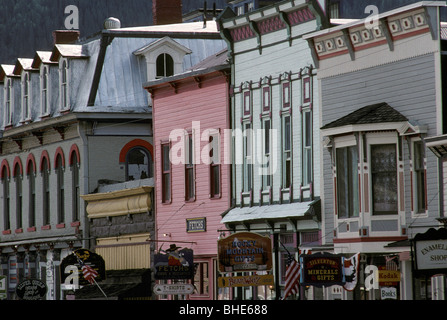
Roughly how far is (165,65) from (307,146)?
14.5 m

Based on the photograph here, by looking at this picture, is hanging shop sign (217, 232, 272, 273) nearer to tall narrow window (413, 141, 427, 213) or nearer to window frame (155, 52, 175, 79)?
tall narrow window (413, 141, 427, 213)

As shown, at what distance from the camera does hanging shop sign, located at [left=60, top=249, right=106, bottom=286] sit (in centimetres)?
4344

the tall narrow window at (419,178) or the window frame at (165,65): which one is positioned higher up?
the window frame at (165,65)

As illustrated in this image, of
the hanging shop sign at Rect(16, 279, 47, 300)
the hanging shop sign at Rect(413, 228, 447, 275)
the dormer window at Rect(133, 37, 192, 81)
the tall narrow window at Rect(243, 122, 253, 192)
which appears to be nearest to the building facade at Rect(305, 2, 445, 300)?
the hanging shop sign at Rect(413, 228, 447, 275)

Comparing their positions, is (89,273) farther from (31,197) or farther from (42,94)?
(31,197)

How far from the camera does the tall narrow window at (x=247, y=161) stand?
40406 millimetres

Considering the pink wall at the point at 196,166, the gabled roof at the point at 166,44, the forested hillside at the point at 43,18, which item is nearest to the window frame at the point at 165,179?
the pink wall at the point at 196,166

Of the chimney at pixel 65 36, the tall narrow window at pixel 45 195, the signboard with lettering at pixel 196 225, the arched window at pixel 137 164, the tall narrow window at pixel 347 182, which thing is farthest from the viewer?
the chimney at pixel 65 36

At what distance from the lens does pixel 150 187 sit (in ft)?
150

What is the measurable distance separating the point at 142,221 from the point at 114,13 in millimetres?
40190

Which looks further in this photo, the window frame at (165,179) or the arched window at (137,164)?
the arched window at (137,164)

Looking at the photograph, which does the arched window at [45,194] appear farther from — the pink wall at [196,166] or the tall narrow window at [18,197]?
the pink wall at [196,166]

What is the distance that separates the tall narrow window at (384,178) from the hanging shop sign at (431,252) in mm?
4778
